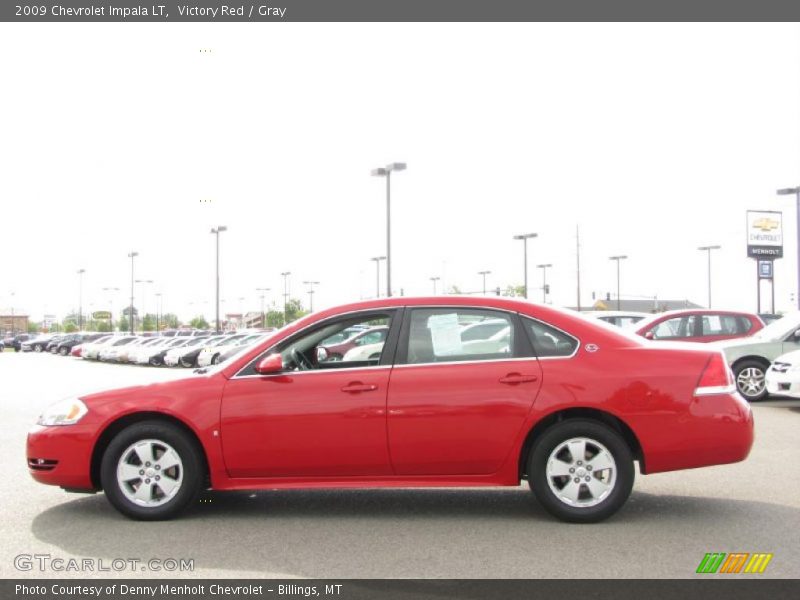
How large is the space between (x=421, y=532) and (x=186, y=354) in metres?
33.8

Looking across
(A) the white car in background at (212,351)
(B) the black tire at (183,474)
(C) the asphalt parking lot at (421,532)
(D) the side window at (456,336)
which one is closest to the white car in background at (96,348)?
(A) the white car in background at (212,351)

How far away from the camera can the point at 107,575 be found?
15.2 ft

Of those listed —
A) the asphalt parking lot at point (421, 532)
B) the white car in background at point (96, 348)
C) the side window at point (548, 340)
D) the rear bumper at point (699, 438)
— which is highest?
the side window at point (548, 340)

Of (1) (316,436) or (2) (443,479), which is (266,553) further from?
(2) (443,479)

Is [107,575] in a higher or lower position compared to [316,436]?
lower

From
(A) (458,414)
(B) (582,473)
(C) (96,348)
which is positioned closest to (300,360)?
(A) (458,414)

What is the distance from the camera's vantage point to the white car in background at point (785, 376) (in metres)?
12.6

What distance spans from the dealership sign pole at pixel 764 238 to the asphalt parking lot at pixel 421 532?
4637 centimetres

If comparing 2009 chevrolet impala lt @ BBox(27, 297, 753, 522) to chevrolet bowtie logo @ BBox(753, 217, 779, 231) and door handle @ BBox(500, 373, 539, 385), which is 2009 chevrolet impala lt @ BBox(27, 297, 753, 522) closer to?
door handle @ BBox(500, 373, 539, 385)

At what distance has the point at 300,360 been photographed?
6129 millimetres

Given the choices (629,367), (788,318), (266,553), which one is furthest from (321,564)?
(788,318)

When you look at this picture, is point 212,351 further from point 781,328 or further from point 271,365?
point 271,365

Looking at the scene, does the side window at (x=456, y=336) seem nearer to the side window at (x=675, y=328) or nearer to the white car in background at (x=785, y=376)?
the white car in background at (x=785, y=376)

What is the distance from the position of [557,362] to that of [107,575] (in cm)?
312
